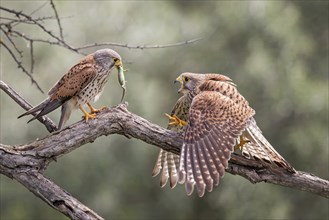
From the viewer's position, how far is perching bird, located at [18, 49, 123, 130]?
5.83 metres

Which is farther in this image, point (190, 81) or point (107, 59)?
point (190, 81)

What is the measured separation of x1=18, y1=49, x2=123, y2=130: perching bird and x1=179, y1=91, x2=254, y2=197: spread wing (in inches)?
25.8

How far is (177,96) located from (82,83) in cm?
527

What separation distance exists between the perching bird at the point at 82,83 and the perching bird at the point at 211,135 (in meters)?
0.52

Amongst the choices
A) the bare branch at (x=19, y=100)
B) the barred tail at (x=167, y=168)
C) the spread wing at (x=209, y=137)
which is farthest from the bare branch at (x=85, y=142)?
the barred tail at (x=167, y=168)

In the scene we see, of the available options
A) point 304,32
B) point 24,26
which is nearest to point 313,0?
point 304,32

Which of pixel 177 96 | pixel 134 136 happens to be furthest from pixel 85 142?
pixel 177 96

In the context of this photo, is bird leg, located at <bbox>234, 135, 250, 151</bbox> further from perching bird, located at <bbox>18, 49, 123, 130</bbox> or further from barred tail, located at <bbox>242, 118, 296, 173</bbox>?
perching bird, located at <bbox>18, 49, 123, 130</bbox>

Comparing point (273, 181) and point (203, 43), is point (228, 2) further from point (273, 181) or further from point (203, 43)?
point (273, 181)

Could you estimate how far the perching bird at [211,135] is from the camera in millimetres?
5211

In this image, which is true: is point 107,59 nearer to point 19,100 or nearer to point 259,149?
point 19,100

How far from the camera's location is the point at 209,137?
5.44m

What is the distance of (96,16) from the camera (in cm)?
1190

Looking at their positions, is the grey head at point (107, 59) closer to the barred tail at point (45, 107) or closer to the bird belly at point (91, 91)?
the bird belly at point (91, 91)
